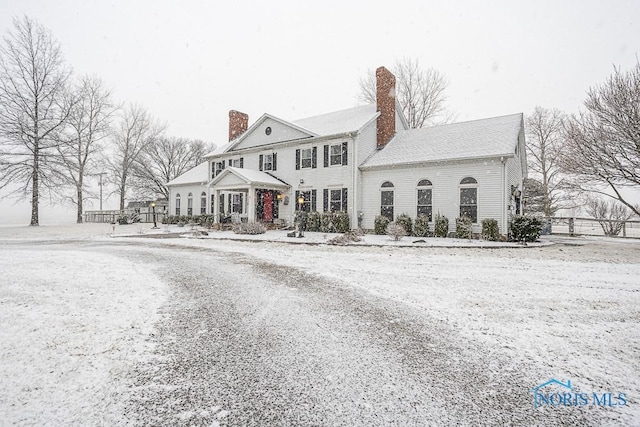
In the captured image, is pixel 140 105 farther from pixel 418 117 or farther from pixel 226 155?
pixel 418 117

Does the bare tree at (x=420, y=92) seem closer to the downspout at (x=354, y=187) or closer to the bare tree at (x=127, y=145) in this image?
the downspout at (x=354, y=187)

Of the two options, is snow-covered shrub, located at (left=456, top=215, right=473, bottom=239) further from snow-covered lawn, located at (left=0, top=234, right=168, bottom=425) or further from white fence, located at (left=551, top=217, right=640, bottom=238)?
snow-covered lawn, located at (left=0, top=234, right=168, bottom=425)

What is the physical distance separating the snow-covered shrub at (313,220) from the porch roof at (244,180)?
2999 millimetres

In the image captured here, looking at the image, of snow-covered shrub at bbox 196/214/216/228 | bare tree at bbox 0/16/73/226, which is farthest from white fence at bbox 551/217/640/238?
bare tree at bbox 0/16/73/226

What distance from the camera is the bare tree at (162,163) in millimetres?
37844

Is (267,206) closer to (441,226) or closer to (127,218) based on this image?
(441,226)

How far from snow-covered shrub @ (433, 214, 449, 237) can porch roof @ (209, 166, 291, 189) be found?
9888 millimetres

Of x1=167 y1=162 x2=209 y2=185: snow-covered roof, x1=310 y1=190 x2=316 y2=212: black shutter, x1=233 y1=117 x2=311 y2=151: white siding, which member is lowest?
x1=310 y1=190 x2=316 y2=212: black shutter

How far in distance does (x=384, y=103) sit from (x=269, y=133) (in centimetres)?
831

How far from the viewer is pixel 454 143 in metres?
16.1

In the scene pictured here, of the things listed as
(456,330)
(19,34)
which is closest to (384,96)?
(456,330)

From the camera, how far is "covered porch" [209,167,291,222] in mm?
18844

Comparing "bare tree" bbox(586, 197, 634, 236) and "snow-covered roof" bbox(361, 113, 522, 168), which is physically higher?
"snow-covered roof" bbox(361, 113, 522, 168)

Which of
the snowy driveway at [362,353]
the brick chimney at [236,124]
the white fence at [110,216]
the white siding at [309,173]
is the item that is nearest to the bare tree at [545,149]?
the white siding at [309,173]
